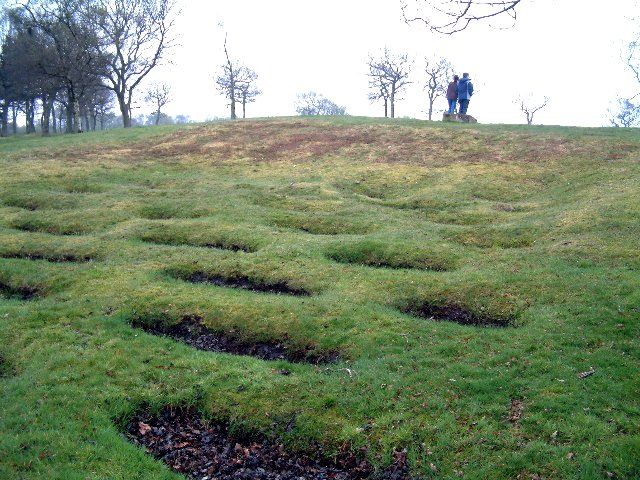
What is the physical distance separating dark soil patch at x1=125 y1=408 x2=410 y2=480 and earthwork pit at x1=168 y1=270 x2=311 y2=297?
272 inches

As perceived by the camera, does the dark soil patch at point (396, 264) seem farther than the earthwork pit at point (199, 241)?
No

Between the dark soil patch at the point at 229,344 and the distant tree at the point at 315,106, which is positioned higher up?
the distant tree at the point at 315,106

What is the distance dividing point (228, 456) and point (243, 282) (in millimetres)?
8914

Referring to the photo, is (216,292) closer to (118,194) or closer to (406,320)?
(406,320)

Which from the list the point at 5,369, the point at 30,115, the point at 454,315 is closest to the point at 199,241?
the point at 5,369

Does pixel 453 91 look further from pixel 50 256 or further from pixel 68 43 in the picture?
pixel 68 43

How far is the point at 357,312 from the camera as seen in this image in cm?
1647

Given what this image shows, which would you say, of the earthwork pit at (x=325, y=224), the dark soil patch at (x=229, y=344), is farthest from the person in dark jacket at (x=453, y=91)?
the dark soil patch at (x=229, y=344)

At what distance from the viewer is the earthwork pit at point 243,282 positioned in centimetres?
1902

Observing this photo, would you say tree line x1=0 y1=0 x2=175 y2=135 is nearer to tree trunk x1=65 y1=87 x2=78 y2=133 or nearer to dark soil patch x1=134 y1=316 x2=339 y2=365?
tree trunk x1=65 y1=87 x2=78 y2=133

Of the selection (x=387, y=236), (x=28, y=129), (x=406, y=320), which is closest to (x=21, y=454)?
(x=406, y=320)

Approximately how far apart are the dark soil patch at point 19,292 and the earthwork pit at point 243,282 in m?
4.76

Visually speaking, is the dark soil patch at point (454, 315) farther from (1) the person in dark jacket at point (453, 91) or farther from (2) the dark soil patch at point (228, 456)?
(1) the person in dark jacket at point (453, 91)

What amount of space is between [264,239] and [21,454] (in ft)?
45.5
